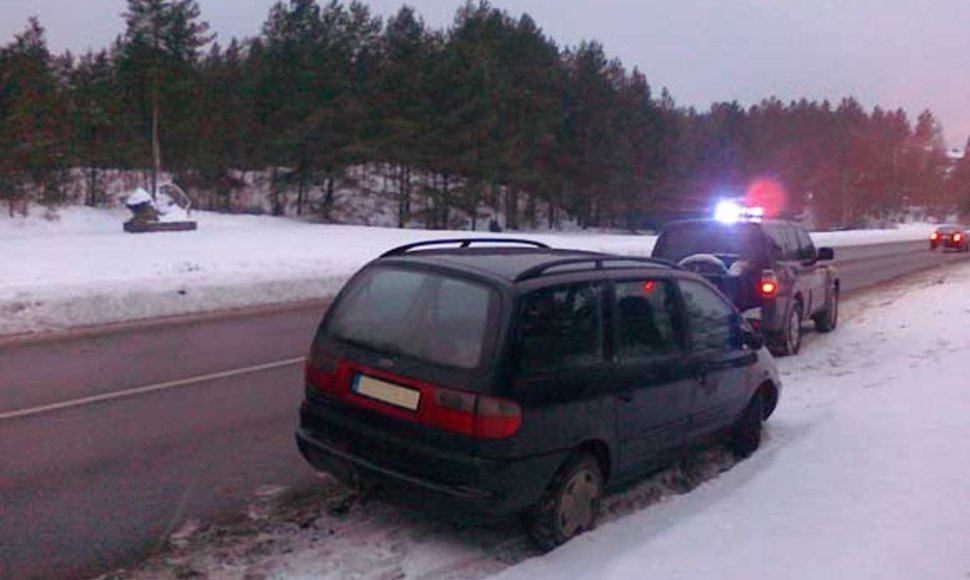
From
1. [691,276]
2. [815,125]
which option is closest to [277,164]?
[691,276]

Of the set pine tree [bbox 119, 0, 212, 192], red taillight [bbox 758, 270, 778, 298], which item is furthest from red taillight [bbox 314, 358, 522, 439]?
pine tree [bbox 119, 0, 212, 192]

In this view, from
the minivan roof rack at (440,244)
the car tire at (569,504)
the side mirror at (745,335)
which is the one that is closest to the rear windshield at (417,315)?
the minivan roof rack at (440,244)

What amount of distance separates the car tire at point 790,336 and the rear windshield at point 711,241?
41.9 inches

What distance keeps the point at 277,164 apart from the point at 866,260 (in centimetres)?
3393

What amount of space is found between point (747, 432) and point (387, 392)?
319 centimetres

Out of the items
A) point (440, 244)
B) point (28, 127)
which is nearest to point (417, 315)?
point (440, 244)

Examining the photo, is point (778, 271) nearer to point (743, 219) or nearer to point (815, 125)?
point (743, 219)

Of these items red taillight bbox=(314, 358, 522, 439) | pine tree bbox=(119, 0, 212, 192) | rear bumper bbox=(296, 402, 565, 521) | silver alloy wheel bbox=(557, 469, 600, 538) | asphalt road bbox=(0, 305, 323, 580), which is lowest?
asphalt road bbox=(0, 305, 323, 580)

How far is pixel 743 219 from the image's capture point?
1230cm

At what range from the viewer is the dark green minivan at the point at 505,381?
16.6 feet

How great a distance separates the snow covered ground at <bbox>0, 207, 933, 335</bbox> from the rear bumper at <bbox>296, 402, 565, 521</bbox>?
9550 mm

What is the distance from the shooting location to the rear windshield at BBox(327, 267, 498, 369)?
5219mm

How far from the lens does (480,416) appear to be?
500 cm

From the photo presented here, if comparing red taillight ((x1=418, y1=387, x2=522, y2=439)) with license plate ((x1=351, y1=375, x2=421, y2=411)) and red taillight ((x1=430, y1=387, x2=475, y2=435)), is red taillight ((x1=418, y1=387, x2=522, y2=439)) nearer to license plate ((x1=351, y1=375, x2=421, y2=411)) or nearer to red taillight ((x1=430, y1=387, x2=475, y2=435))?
red taillight ((x1=430, y1=387, x2=475, y2=435))
